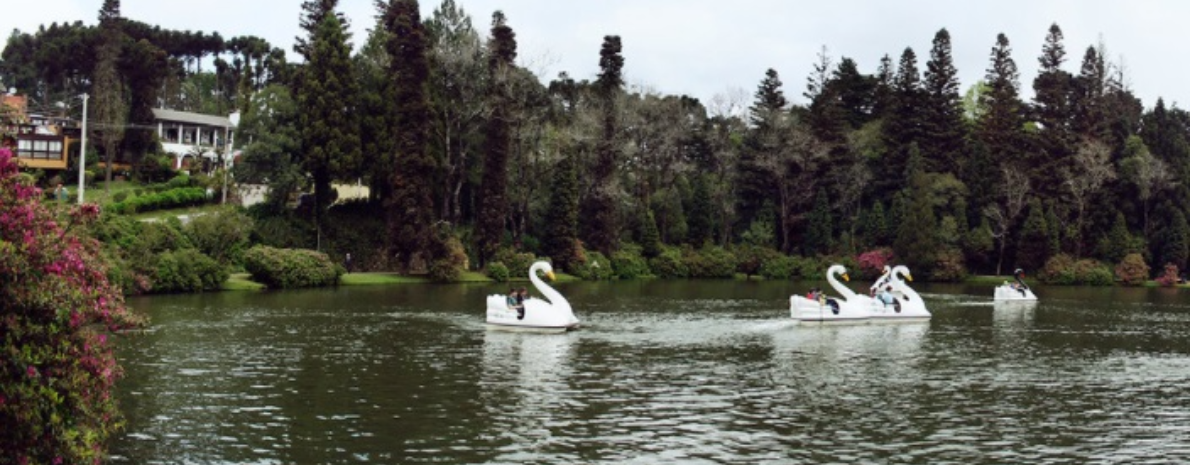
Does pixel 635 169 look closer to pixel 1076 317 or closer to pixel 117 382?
pixel 1076 317

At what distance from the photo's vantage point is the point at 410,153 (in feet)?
227

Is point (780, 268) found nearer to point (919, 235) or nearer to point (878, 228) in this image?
point (878, 228)

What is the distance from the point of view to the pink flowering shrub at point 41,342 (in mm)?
12367

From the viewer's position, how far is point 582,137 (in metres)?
82.6

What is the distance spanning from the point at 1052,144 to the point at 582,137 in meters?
44.0

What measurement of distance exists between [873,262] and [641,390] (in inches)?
2707

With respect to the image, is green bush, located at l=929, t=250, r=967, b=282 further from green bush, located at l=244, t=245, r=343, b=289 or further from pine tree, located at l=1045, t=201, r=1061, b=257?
green bush, located at l=244, t=245, r=343, b=289

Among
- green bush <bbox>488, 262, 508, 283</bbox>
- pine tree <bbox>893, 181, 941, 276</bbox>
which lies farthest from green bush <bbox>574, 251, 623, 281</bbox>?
pine tree <bbox>893, 181, 941, 276</bbox>

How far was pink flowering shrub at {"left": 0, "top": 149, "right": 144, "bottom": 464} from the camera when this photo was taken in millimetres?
12367

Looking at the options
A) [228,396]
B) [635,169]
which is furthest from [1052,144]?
[228,396]

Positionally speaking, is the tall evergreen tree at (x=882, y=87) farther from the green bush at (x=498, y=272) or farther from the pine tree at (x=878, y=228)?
the green bush at (x=498, y=272)

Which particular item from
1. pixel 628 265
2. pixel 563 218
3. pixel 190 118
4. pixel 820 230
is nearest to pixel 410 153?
pixel 563 218

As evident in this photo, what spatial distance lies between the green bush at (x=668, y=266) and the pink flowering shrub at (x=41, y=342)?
74.9 meters

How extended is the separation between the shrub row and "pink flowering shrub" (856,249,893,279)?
55314 mm
